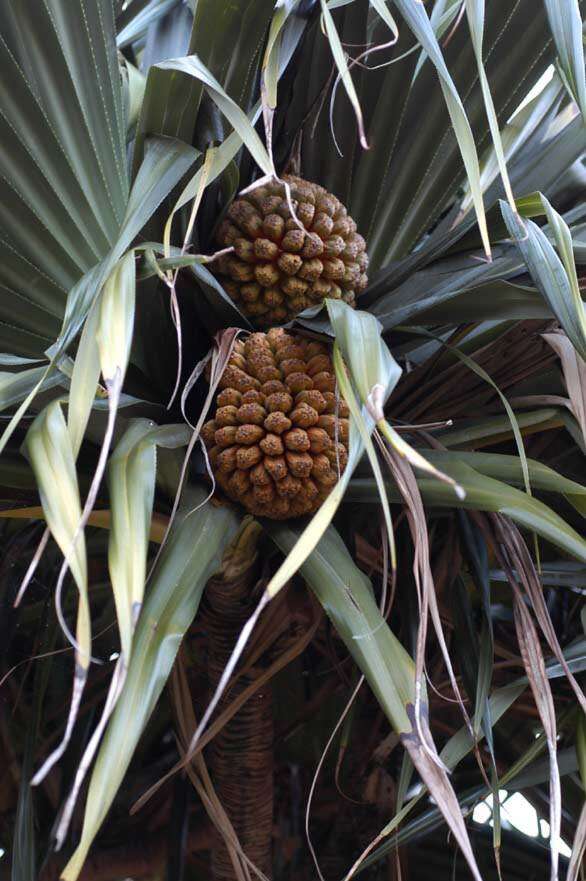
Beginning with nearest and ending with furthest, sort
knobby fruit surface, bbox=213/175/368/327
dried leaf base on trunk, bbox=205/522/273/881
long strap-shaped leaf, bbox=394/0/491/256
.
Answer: long strap-shaped leaf, bbox=394/0/491/256 → knobby fruit surface, bbox=213/175/368/327 → dried leaf base on trunk, bbox=205/522/273/881

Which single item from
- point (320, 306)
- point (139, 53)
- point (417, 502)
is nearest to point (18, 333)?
point (320, 306)

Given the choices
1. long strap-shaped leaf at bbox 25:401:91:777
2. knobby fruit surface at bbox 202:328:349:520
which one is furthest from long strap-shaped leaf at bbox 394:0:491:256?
long strap-shaped leaf at bbox 25:401:91:777

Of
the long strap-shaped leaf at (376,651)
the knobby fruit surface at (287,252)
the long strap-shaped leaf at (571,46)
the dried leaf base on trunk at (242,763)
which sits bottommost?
the dried leaf base on trunk at (242,763)

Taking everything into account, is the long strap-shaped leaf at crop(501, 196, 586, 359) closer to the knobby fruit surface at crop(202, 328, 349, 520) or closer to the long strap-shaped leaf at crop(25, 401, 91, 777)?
the knobby fruit surface at crop(202, 328, 349, 520)

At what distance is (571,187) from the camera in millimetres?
925

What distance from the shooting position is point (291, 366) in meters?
0.65

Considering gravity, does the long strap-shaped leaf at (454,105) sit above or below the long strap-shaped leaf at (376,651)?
above

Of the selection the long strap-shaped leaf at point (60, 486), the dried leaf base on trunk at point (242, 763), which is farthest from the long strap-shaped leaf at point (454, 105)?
the dried leaf base on trunk at point (242, 763)

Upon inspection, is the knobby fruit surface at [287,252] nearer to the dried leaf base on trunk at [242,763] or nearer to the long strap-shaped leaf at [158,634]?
the long strap-shaped leaf at [158,634]

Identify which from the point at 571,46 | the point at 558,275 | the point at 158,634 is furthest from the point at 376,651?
the point at 571,46

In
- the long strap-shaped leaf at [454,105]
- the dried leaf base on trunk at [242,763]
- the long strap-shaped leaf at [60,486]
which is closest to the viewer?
the long strap-shaped leaf at [60,486]

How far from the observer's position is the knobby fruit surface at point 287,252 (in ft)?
2.31

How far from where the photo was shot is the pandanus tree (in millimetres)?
525

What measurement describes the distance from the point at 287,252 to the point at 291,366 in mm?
104
